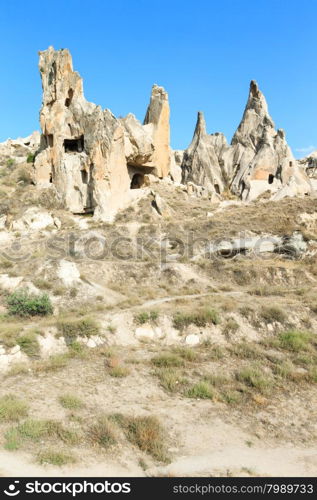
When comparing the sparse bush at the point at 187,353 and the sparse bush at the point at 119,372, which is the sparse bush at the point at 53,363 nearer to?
the sparse bush at the point at 119,372

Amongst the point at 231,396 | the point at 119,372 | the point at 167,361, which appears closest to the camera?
the point at 231,396

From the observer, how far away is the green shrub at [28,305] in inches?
553

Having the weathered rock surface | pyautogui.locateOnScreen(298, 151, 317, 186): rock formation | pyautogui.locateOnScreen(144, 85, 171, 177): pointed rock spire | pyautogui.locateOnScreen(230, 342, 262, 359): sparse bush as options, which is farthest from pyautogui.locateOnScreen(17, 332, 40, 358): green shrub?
pyautogui.locateOnScreen(298, 151, 317, 186): rock formation

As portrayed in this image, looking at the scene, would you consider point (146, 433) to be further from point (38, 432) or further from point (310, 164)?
point (310, 164)

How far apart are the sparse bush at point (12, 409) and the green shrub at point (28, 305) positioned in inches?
237

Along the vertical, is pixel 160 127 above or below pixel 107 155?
above

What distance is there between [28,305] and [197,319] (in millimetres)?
6206

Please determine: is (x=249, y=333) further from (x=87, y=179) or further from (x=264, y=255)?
(x=87, y=179)

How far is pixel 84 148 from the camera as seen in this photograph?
31625mm

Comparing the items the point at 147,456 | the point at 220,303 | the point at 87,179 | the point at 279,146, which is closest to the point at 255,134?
the point at 279,146

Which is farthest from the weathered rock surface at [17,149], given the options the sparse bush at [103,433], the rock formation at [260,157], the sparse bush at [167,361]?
the sparse bush at [103,433]

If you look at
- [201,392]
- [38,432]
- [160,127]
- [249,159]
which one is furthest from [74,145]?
[38,432]

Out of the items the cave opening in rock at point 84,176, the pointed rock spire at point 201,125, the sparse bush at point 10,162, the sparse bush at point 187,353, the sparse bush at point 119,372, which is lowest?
the sparse bush at point 119,372

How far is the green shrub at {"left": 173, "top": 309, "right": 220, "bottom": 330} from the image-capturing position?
13148 mm
